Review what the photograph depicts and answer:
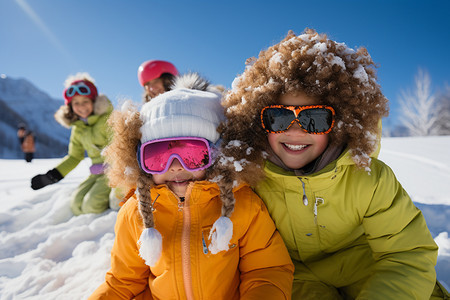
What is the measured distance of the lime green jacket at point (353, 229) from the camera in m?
1.17

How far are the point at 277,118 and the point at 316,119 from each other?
18 centimetres

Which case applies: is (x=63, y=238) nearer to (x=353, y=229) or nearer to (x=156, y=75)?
(x=156, y=75)

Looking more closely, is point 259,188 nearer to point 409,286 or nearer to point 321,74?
point 321,74

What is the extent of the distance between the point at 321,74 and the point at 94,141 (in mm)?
3170

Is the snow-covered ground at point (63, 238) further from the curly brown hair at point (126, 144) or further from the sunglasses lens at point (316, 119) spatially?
the sunglasses lens at point (316, 119)

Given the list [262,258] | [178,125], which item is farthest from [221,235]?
[178,125]

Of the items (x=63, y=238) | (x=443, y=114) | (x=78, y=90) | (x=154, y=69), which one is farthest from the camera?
(x=443, y=114)

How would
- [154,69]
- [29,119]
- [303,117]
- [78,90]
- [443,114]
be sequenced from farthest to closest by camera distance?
[29,119], [443,114], [78,90], [154,69], [303,117]

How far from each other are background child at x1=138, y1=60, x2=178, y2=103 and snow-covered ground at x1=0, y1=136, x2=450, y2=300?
1.53 m

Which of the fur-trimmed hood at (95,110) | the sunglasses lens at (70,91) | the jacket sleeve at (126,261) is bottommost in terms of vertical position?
the jacket sleeve at (126,261)

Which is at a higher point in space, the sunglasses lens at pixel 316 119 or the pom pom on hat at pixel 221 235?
the sunglasses lens at pixel 316 119

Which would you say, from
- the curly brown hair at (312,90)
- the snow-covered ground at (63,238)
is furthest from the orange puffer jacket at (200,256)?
the snow-covered ground at (63,238)

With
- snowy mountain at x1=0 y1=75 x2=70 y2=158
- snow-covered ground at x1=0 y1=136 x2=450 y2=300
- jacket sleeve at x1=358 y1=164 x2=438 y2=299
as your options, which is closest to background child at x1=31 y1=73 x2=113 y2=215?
snow-covered ground at x1=0 y1=136 x2=450 y2=300

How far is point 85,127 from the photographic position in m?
3.55
